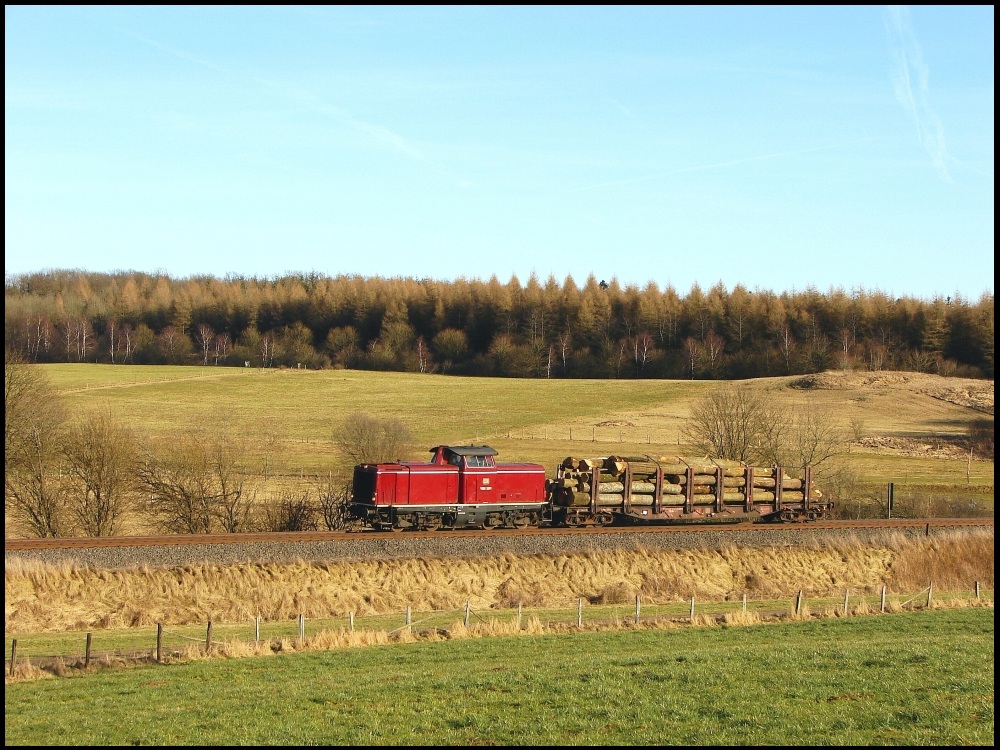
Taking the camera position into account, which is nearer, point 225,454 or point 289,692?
point 289,692

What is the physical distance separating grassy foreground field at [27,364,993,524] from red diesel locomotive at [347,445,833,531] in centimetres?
1404

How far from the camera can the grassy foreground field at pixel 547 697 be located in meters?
14.2

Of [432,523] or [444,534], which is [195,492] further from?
[444,534]

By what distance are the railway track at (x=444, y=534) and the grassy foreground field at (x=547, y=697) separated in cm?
1038

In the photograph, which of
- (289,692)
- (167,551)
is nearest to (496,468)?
(167,551)

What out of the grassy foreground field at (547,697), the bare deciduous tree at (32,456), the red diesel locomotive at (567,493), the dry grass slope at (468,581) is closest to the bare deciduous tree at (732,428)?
the red diesel locomotive at (567,493)

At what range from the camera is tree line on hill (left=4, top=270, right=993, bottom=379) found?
376 ft

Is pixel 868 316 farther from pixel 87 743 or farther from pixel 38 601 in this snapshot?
pixel 87 743

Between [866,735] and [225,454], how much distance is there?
33151 mm

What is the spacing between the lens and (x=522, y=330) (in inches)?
5054

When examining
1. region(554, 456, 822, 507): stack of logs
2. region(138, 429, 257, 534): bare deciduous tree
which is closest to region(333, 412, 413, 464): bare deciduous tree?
region(138, 429, 257, 534): bare deciduous tree

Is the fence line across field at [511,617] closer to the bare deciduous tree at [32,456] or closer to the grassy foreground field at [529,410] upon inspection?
the bare deciduous tree at [32,456]

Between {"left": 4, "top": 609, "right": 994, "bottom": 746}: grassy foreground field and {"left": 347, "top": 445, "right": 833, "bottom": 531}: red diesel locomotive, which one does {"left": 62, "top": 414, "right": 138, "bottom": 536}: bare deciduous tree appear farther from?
{"left": 4, "top": 609, "right": 994, "bottom": 746}: grassy foreground field

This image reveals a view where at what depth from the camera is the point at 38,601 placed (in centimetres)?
Result: 2798
